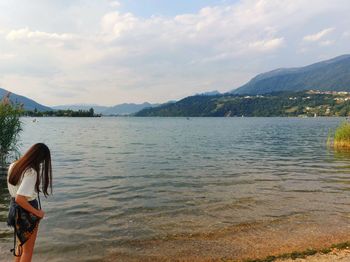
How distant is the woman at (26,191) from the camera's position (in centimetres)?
721

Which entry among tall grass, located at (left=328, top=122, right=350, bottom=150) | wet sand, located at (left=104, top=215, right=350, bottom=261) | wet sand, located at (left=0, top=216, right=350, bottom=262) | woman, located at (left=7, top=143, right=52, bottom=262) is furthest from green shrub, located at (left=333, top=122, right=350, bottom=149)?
woman, located at (left=7, top=143, right=52, bottom=262)

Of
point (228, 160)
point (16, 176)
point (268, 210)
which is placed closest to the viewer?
point (16, 176)

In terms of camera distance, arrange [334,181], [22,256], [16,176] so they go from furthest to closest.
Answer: [334,181] < [22,256] < [16,176]

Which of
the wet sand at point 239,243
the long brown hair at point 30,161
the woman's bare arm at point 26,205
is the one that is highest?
the long brown hair at point 30,161

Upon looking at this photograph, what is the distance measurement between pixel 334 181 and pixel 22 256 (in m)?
20.5

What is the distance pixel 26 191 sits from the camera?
723cm

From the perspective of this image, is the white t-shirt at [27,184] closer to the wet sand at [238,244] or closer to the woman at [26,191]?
the woman at [26,191]

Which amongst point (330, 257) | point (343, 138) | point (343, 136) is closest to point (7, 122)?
point (330, 257)

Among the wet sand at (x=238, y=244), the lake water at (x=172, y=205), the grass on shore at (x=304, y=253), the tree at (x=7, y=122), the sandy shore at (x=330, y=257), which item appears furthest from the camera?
the tree at (x=7, y=122)

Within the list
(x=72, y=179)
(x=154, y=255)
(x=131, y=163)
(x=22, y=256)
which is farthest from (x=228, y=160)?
(x=22, y=256)

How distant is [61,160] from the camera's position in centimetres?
3484

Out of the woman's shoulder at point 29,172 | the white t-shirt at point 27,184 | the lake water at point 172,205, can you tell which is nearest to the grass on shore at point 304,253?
the lake water at point 172,205

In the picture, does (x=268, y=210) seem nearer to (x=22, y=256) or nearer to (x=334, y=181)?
(x=334, y=181)

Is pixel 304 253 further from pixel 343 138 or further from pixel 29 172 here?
pixel 343 138
